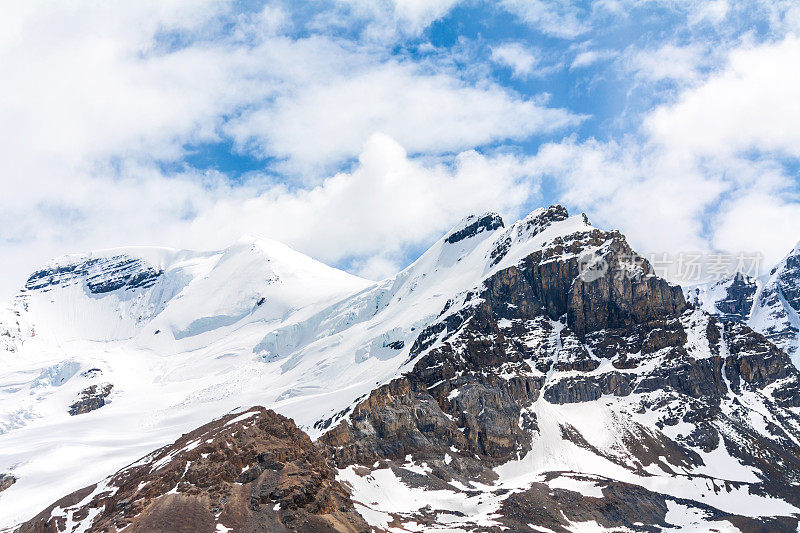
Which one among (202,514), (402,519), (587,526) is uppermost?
(202,514)

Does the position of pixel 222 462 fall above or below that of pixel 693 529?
above

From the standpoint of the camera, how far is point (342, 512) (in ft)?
447

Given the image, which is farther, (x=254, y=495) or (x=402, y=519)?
(x=402, y=519)

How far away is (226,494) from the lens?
128 meters

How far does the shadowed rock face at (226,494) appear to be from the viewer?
399 feet

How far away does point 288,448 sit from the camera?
481ft

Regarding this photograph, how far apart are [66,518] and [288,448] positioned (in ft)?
142

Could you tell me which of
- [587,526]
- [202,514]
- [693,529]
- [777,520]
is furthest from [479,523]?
[777,520]

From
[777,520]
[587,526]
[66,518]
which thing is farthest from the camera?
[777,520]

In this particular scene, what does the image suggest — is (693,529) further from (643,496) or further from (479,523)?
(479,523)

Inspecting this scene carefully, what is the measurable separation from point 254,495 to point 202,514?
34.9 ft

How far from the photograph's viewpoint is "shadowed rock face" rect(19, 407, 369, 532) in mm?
121750

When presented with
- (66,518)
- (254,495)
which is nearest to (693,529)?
(254,495)

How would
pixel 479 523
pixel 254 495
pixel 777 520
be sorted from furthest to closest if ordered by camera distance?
pixel 777 520 < pixel 479 523 < pixel 254 495
